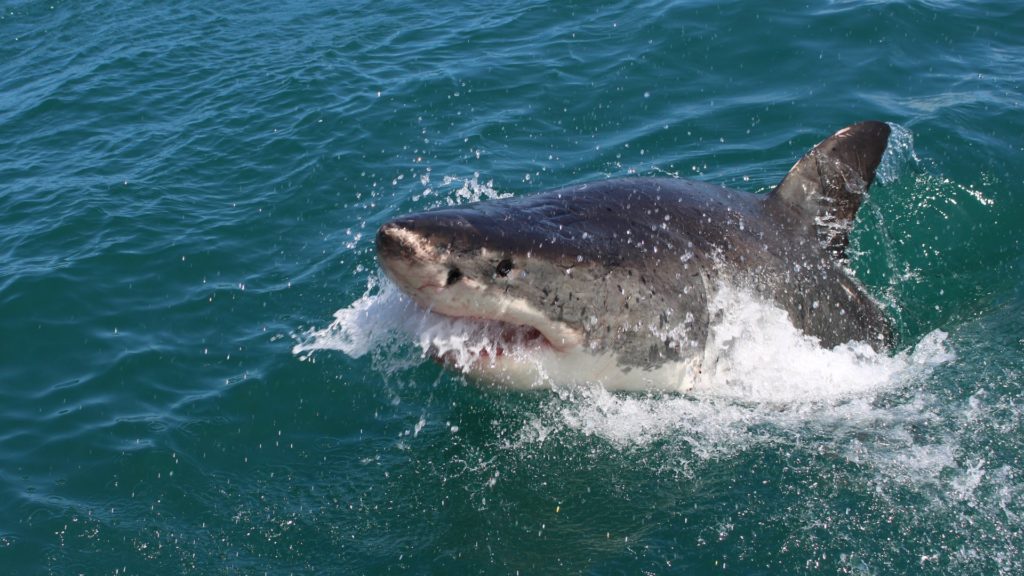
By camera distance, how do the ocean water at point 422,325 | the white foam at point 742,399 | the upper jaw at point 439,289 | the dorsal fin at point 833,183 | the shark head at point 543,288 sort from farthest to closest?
1. the dorsal fin at point 833,183
2. the white foam at point 742,399
3. the ocean water at point 422,325
4. the shark head at point 543,288
5. the upper jaw at point 439,289

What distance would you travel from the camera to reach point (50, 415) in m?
7.18

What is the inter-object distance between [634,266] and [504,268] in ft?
3.12

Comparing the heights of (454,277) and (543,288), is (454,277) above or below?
above

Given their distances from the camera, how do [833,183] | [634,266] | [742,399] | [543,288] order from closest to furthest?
[543,288] < [634,266] < [742,399] < [833,183]

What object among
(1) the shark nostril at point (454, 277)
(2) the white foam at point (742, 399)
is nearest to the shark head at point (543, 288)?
(1) the shark nostril at point (454, 277)

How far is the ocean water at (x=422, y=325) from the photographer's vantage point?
5500mm

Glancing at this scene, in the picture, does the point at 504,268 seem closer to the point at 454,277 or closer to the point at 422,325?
the point at 454,277

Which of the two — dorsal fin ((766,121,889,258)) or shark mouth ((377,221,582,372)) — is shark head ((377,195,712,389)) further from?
dorsal fin ((766,121,889,258))

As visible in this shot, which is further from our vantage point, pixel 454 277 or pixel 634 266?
pixel 634 266

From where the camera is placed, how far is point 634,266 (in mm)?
5281

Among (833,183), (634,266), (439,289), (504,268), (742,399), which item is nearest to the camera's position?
(439,289)

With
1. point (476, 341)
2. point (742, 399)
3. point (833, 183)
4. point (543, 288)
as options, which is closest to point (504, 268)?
point (543, 288)

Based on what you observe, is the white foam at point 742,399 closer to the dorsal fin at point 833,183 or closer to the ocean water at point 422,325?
the ocean water at point 422,325

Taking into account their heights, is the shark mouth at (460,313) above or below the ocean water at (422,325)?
above
